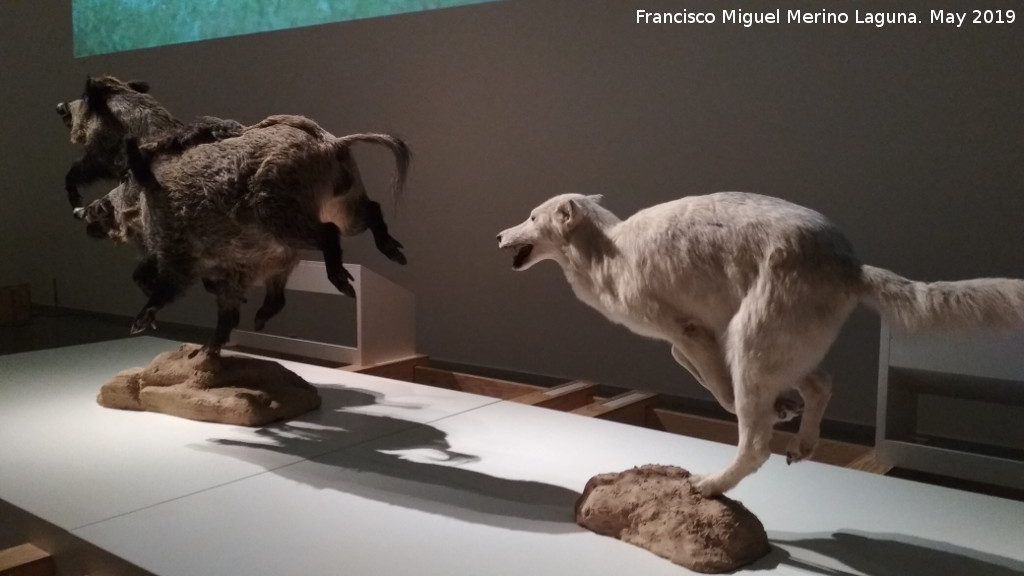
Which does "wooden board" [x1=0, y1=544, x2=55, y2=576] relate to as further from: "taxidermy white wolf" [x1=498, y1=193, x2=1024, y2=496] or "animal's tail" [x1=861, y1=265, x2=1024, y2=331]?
"animal's tail" [x1=861, y1=265, x2=1024, y2=331]

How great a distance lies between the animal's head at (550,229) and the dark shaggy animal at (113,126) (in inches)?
45.5

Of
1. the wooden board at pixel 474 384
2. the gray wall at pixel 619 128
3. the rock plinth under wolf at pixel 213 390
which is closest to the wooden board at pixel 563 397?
the wooden board at pixel 474 384

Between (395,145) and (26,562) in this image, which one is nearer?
(26,562)

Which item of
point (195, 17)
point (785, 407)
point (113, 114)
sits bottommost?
point (785, 407)

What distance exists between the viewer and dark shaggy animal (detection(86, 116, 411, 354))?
7.13 ft

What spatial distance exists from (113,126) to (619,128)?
1838 millimetres

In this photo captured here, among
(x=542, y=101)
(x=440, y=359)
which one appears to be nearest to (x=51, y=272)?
(x=440, y=359)

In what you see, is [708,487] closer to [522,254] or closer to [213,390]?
[522,254]

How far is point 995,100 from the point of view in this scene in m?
2.47

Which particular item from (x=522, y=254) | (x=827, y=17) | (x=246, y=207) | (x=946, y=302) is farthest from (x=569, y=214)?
(x=827, y=17)

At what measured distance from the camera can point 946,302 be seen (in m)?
1.31

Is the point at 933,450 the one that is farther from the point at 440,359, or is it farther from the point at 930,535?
the point at 440,359

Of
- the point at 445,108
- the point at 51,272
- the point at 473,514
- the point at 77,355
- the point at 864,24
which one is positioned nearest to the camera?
the point at 473,514

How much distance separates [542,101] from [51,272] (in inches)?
162
